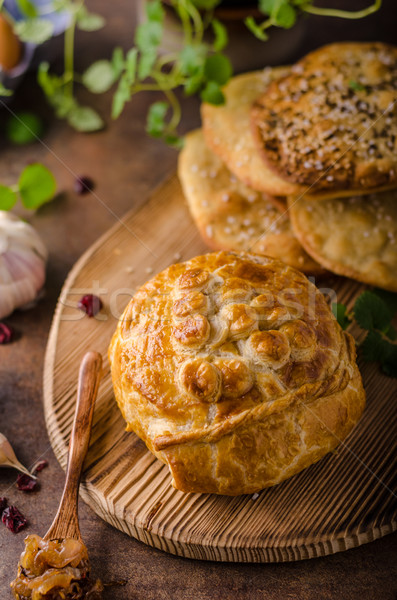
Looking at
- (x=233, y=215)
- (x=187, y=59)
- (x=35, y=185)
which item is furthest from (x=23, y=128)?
(x=233, y=215)

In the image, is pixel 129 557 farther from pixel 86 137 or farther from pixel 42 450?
pixel 86 137

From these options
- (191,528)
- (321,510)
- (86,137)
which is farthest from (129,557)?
(86,137)

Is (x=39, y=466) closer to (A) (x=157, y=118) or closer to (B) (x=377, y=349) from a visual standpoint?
(B) (x=377, y=349)

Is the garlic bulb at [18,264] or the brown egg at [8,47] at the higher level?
the brown egg at [8,47]

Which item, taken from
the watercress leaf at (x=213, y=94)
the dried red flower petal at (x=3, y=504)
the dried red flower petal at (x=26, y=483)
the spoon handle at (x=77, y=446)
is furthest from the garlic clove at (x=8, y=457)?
the watercress leaf at (x=213, y=94)

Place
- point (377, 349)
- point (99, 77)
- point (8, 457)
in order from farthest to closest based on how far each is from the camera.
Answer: point (99, 77), point (377, 349), point (8, 457)

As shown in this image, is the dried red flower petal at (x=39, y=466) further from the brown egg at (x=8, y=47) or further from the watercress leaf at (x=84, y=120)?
the brown egg at (x=8, y=47)
